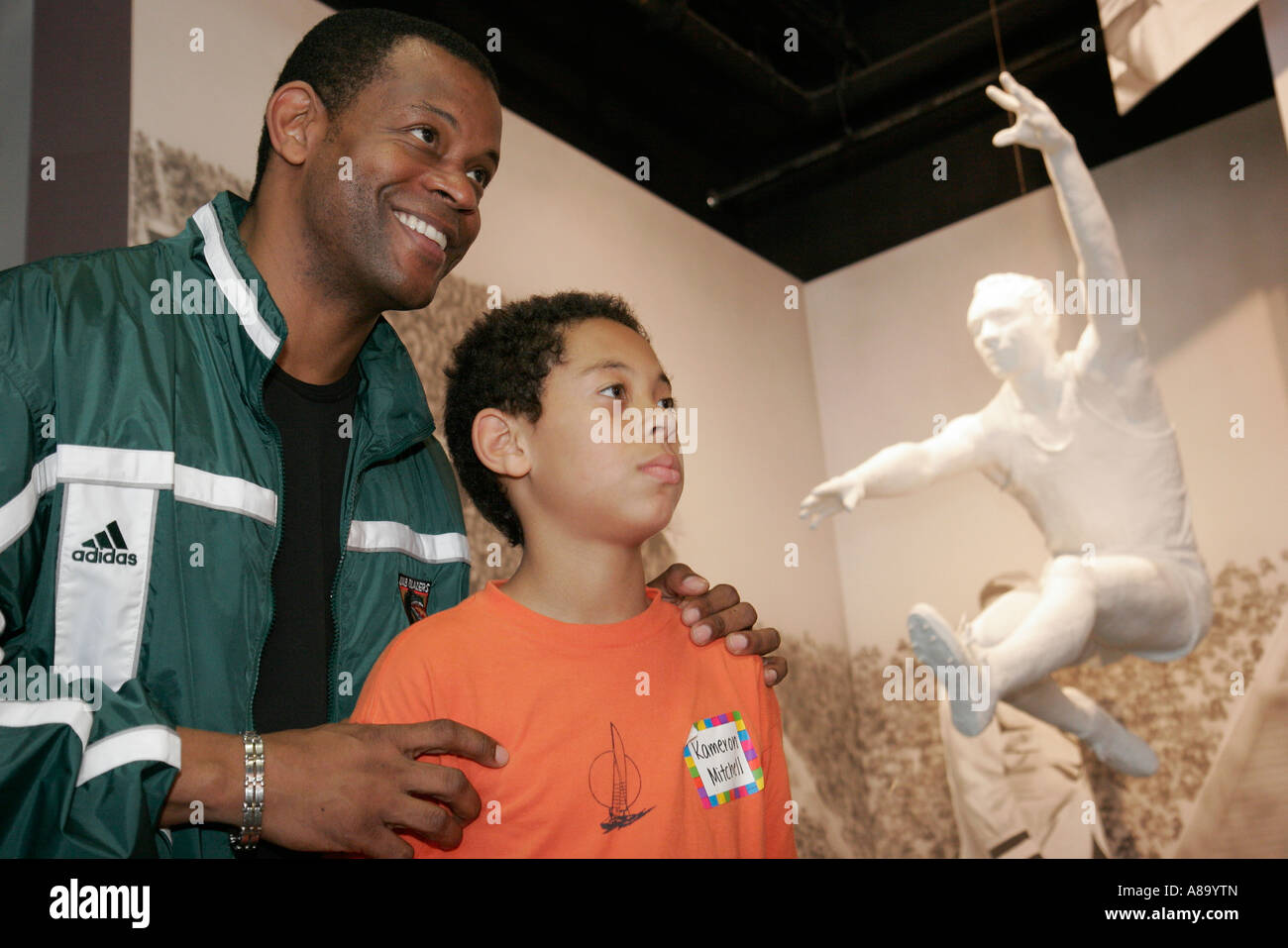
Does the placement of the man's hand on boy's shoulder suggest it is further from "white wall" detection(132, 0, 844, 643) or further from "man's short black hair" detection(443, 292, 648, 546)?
"white wall" detection(132, 0, 844, 643)

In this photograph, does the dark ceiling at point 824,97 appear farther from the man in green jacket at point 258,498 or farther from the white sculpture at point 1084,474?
the man in green jacket at point 258,498

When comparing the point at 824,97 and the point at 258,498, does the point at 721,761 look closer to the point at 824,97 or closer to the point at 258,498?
the point at 258,498

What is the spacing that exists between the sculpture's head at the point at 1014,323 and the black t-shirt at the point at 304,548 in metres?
2.09

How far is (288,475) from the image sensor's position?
1.26m

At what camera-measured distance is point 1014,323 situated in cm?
291

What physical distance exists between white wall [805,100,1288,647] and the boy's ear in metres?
3.31

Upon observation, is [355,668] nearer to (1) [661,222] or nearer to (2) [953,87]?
(1) [661,222]

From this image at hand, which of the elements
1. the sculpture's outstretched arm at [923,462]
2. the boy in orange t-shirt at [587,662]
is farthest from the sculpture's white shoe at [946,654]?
the boy in orange t-shirt at [587,662]

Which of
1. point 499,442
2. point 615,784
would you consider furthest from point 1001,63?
point 615,784

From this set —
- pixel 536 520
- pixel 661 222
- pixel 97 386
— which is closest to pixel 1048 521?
pixel 661 222

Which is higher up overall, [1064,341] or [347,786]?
[1064,341]

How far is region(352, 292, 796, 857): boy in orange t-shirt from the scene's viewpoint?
0.98m

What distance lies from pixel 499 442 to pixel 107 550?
44cm

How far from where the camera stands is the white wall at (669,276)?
7.82 feet
